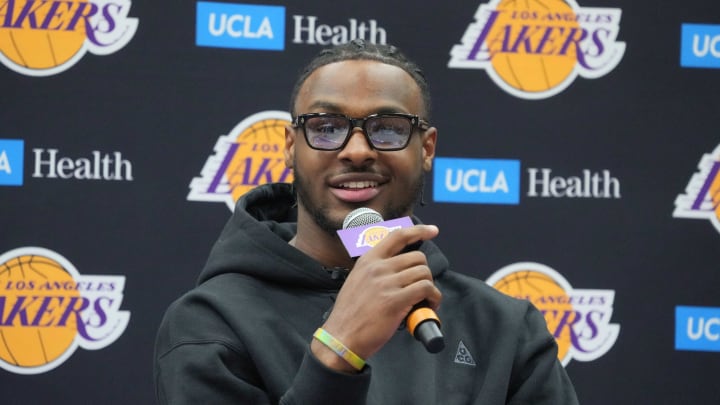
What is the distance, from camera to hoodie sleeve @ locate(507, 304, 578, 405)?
1521 millimetres

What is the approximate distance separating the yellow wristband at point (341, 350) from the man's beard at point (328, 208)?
13.2 inches

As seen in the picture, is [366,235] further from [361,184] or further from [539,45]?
[539,45]

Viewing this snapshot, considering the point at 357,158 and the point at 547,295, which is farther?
the point at 547,295

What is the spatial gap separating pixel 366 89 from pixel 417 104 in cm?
12

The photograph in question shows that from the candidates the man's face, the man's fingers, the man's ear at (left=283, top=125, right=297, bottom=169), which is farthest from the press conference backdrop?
the man's fingers

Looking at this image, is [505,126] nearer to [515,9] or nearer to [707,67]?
[515,9]

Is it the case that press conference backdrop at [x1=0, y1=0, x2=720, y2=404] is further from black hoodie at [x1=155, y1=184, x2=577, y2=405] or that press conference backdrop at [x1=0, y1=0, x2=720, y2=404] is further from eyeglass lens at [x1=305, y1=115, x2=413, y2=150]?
eyeglass lens at [x1=305, y1=115, x2=413, y2=150]

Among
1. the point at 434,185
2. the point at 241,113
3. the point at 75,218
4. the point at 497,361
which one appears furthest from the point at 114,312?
the point at 497,361

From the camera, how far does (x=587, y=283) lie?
9.29 ft

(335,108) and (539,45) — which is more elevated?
(539,45)

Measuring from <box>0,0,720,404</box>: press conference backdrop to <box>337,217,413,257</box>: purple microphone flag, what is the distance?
1.44 meters

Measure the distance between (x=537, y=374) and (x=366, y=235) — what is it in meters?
0.43

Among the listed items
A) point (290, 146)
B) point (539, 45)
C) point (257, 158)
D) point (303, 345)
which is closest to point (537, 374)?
point (303, 345)

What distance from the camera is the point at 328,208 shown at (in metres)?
1.57
